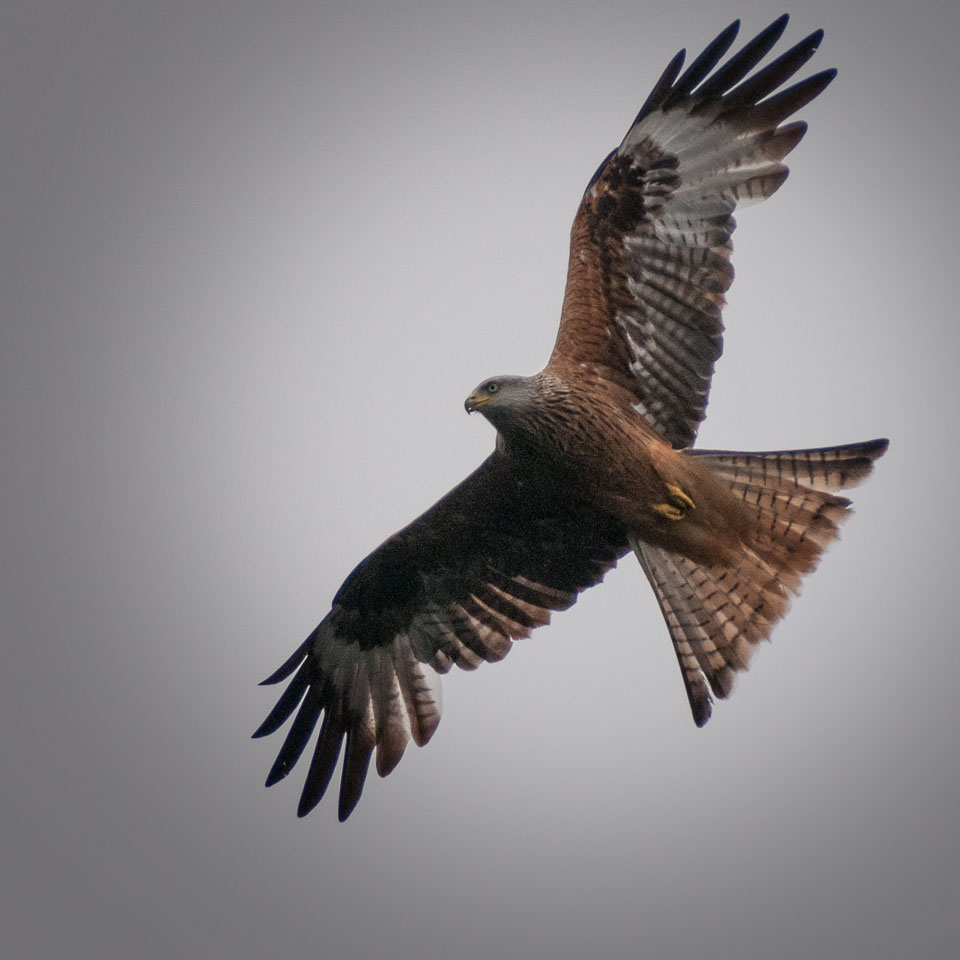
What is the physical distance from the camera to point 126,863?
2297 cm

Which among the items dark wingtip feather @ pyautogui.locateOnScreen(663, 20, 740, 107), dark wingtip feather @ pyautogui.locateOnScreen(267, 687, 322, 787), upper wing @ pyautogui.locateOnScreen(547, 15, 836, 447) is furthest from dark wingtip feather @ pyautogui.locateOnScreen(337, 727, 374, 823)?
dark wingtip feather @ pyautogui.locateOnScreen(663, 20, 740, 107)

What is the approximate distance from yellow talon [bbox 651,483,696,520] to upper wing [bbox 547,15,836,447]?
1.98 feet

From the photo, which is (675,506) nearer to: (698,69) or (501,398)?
(501,398)

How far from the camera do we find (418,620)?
28.0 feet

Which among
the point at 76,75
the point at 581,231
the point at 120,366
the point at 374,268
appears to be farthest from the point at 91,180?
the point at 581,231

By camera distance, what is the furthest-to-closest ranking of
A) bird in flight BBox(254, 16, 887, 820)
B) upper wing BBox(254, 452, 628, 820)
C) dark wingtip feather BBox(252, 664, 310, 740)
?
1. dark wingtip feather BBox(252, 664, 310, 740)
2. upper wing BBox(254, 452, 628, 820)
3. bird in flight BBox(254, 16, 887, 820)

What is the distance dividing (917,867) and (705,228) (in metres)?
12.6

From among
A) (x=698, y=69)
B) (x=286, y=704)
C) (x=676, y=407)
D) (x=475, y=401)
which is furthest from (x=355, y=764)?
(x=698, y=69)

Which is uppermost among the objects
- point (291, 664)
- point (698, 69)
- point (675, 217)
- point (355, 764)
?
point (698, 69)

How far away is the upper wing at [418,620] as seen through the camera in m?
8.01

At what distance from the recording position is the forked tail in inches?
280

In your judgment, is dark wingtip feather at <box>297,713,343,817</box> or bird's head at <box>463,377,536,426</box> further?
dark wingtip feather at <box>297,713,343,817</box>

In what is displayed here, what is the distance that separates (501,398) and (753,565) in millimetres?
1687

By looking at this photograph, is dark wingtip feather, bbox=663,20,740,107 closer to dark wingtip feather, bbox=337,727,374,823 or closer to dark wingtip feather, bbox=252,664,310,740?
dark wingtip feather, bbox=252,664,310,740
